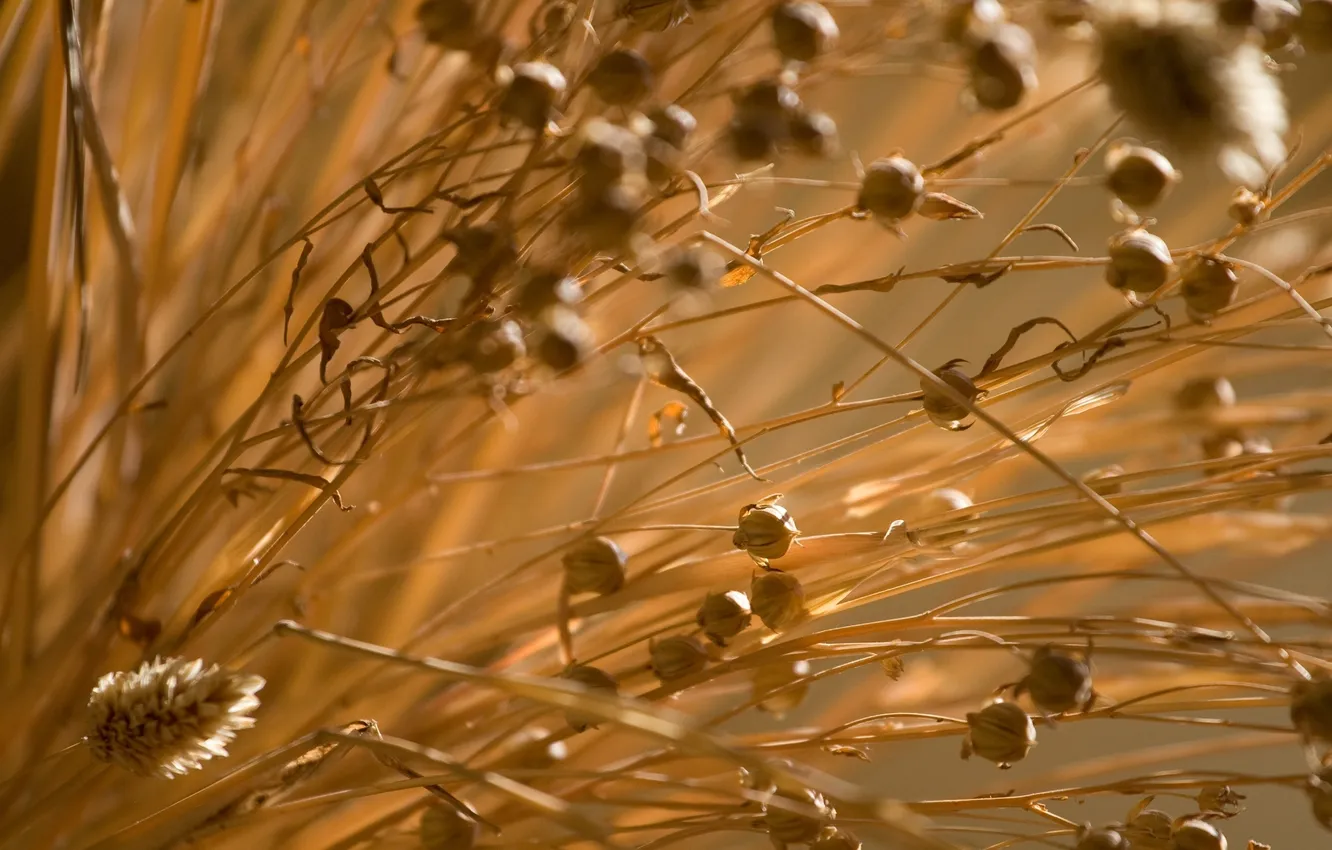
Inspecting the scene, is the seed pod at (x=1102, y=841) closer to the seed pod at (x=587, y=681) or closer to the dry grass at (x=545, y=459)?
the dry grass at (x=545, y=459)

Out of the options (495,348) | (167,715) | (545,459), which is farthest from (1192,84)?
(545,459)

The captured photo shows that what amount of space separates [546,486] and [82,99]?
0.32 meters

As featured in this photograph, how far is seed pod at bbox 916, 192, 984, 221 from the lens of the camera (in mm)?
288

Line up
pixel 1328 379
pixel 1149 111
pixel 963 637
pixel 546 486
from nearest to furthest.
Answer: pixel 1149 111 < pixel 963 637 < pixel 546 486 < pixel 1328 379

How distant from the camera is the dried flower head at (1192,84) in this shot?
203mm

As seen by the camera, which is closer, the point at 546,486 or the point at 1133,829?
the point at 1133,829

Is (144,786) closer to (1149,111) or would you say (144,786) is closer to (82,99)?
(82,99)

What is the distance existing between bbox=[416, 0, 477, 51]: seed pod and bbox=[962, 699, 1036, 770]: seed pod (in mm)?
215

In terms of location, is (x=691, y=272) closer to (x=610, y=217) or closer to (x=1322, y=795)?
(x=610, y=217)

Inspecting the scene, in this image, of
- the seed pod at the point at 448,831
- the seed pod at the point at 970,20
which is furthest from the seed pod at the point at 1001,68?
Answer: the seed pod at the point at 448,831

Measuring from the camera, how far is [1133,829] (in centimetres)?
30

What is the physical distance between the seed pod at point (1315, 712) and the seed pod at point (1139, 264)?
97mm

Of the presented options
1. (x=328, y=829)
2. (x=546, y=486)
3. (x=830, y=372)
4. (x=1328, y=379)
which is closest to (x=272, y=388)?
(x=328, y=829)

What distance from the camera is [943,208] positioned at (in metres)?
0.29
